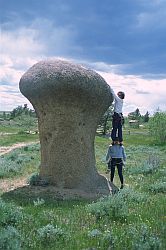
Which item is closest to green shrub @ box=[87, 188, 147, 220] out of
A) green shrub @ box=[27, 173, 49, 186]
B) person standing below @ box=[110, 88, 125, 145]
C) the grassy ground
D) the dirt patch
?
the grassy ground

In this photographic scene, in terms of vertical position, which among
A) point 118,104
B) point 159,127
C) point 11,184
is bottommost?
point 11,184

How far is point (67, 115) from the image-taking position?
1214 cm

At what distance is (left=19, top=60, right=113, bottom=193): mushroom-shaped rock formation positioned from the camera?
11.7 m

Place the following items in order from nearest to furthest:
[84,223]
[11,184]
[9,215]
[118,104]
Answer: [9,215] < [84,223] < [118,104] < [11,184]

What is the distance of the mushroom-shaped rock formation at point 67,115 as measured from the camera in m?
11.7

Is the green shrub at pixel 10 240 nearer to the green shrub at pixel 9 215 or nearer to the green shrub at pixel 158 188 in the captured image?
the green shrub at pixel 9 215

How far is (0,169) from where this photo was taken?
15.6 metres

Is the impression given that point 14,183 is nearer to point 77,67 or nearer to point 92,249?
point 77,67

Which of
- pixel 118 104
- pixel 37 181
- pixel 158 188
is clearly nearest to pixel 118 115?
pixel 118 104

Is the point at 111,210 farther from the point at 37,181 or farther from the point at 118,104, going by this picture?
the point at 118,104

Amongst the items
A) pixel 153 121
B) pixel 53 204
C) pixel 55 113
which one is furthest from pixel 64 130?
pixel 153 121

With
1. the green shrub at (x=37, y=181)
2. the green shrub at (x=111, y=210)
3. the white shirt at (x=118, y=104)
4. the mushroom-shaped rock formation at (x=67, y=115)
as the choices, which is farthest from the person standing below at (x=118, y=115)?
the green shrub at (x=111, y=210)

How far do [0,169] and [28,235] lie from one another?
8.75 meters

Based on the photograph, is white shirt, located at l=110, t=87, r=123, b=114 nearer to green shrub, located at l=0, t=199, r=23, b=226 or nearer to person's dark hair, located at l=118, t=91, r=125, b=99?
person's dark hair, located at l=118, t=91, r=125, b=99
